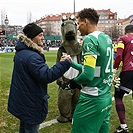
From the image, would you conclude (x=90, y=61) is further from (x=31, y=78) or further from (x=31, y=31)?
(x=31, y=31)

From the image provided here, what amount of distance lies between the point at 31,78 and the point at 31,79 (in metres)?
0.01

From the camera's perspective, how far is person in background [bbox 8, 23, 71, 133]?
2537mm

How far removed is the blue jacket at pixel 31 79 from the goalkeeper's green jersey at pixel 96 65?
25 cm

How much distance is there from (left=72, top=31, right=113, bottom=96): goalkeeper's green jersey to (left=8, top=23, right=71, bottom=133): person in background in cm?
25

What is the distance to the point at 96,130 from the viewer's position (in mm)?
2635

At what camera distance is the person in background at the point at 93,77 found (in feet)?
8.04

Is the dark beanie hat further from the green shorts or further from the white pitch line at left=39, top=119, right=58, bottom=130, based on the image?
the white pitch line at left=39, top=119, right=58, bottom=130

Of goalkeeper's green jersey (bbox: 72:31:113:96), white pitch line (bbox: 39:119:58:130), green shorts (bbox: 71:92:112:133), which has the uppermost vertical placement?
goalkeeper's green jersey (bbox: 72:31:113:96)

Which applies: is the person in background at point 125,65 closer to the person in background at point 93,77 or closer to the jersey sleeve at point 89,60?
A: the person in background at point 93,77

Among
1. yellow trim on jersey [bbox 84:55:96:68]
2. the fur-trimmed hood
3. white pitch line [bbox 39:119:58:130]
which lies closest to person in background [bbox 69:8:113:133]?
yellow trim on jersey [bbox 84:55:96:68]

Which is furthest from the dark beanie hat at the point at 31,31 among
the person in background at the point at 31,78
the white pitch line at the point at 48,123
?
the white pitch line at the point at 48,123

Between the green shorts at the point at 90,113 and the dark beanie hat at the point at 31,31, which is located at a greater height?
the dark beanie hat at the point at 31,31

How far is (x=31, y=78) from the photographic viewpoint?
2.62 metres

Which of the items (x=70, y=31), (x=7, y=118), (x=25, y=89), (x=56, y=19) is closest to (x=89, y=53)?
(x=25, y=89)
